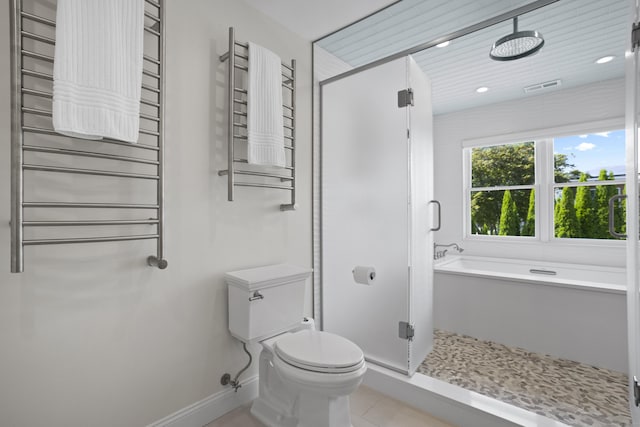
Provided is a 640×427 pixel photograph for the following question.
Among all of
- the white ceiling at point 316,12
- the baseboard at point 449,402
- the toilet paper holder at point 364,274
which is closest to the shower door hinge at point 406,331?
the baseboard at point 449,402

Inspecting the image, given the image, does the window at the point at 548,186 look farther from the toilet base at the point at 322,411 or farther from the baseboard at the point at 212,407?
the baseboard at the point at 212,407

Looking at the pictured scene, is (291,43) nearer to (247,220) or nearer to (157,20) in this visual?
(157,20)

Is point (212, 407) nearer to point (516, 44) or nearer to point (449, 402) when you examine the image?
point (449, 402)

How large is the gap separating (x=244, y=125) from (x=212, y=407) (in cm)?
160

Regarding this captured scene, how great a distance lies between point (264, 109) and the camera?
188 cm

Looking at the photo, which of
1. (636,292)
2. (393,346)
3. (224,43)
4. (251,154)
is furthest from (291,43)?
(636,292)

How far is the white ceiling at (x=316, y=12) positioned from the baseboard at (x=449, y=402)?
7.84 feet

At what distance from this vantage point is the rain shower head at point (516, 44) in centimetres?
200

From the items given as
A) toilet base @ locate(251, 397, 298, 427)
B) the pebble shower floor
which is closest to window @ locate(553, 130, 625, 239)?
the pebble shower floor

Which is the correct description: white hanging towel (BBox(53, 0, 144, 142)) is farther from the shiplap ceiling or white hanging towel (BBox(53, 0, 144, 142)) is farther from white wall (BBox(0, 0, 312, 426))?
the shiplap ceiling

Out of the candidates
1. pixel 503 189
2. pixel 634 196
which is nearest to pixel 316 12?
pixel 634 196

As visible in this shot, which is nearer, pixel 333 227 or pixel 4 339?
pixel 4 339

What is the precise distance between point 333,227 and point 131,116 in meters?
1.56

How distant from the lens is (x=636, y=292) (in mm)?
1358
